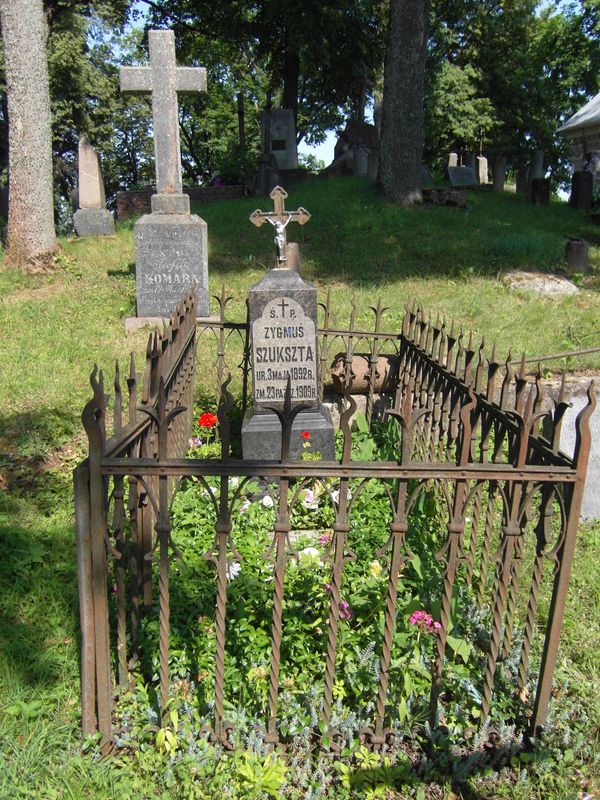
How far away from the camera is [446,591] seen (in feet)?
7.26

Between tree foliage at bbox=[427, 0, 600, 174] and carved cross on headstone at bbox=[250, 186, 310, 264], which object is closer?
carved cross on headstone at bbox=[250, 186, 310, 264]

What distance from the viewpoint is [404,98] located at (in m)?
12.0

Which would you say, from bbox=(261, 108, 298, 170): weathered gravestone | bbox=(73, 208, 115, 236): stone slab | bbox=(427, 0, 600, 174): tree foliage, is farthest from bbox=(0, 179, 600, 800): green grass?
bbox=(427, 0, 600, 174): tree foliage

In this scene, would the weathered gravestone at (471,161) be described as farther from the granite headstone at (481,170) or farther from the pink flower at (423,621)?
the pink flower at (423,621)

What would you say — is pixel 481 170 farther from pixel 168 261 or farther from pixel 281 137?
pixel 168 261

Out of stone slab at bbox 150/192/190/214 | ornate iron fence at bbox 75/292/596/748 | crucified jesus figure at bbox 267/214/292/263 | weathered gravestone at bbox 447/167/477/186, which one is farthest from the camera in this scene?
weathered gravestone at bbox 447/167/477/186

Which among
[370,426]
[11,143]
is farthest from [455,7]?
[370,426]

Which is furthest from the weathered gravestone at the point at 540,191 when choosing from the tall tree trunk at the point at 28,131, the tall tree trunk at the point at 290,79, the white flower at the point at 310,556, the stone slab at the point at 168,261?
the white flower at the point at 310,556

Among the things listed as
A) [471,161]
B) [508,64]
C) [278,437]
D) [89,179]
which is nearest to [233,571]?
[278,437]

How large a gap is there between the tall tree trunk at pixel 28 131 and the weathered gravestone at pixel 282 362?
19.5 ft

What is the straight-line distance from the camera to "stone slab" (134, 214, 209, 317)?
7.39 metres

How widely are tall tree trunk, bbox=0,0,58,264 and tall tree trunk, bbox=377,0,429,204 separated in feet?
19.8

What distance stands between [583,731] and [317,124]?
35422 mm

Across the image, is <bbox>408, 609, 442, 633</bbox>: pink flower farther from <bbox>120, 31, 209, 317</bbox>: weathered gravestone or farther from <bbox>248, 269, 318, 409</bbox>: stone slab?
<bbox>120, 31, 209, 317</bbox>: weathered gravestone
